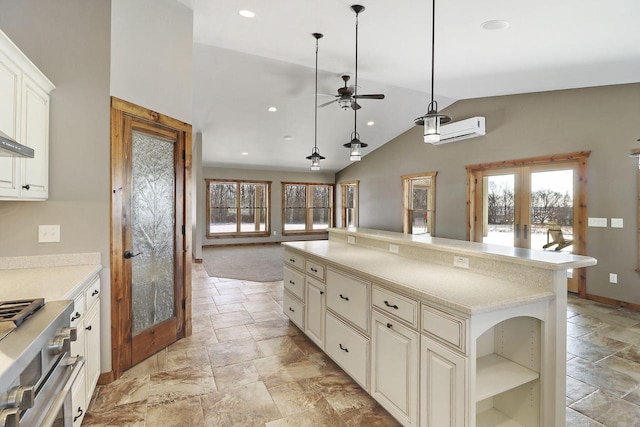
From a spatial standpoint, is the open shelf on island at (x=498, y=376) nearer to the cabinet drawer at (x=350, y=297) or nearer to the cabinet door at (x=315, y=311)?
the cabinet drawer at (x=350, y=297)

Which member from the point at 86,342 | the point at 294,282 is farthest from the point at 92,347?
the point at 294,282

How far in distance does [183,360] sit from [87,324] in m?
1.01

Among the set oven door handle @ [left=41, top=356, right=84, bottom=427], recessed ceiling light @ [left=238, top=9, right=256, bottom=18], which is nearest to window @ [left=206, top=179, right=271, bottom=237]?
recessed ceiling light @ [left=238, top=9, right=256, bottom=18]

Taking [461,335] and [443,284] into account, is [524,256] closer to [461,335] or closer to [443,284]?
[443,284]

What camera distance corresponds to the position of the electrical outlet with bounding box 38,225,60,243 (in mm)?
2338

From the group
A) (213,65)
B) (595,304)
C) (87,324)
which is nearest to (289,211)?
(213,65)

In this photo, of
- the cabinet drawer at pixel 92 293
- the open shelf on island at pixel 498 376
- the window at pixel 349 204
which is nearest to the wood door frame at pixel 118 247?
the cabinet drawer at pixel 92 293

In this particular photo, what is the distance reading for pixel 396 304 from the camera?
78.2 inches

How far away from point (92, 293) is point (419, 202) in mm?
6868

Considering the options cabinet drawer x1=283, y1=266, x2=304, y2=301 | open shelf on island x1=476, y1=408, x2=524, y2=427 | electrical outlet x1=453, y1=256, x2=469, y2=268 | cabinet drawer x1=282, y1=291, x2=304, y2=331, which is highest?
electrical outlet x1=453, y1=256, x2=469, y2=268

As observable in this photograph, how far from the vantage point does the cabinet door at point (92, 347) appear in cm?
211

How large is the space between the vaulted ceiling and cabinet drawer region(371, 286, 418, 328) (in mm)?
2342

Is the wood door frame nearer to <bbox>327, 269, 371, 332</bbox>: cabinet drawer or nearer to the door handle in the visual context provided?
the door handle

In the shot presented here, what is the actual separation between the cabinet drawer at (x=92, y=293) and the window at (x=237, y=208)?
8105mm
